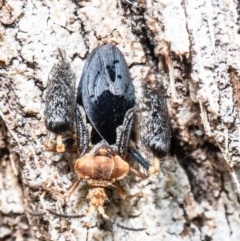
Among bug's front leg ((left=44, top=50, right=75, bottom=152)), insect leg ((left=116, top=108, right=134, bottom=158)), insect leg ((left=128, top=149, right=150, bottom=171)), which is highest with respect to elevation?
bug's front leg ((left=44, top=50, right=75, bottom=152))

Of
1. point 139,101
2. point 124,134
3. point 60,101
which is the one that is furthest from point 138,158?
point 60,101

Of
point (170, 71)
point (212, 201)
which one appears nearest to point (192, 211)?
point (212, 201)

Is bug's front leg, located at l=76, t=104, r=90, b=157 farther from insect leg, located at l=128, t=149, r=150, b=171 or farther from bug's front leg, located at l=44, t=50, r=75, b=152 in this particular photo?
insect leg, located at l=128, t=149, r=150, b=171

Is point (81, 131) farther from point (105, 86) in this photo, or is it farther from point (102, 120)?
point (105, 86)

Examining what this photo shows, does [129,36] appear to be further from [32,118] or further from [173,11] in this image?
[32,118]

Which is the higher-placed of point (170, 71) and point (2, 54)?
point (2, 54)

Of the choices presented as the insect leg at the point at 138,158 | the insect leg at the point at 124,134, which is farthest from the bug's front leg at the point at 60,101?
the insect leg at the point at 138,158

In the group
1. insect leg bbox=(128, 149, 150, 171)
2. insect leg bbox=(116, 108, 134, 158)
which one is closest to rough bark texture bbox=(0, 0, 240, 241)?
insect leg bbox=(128, 149, 150, 171)
